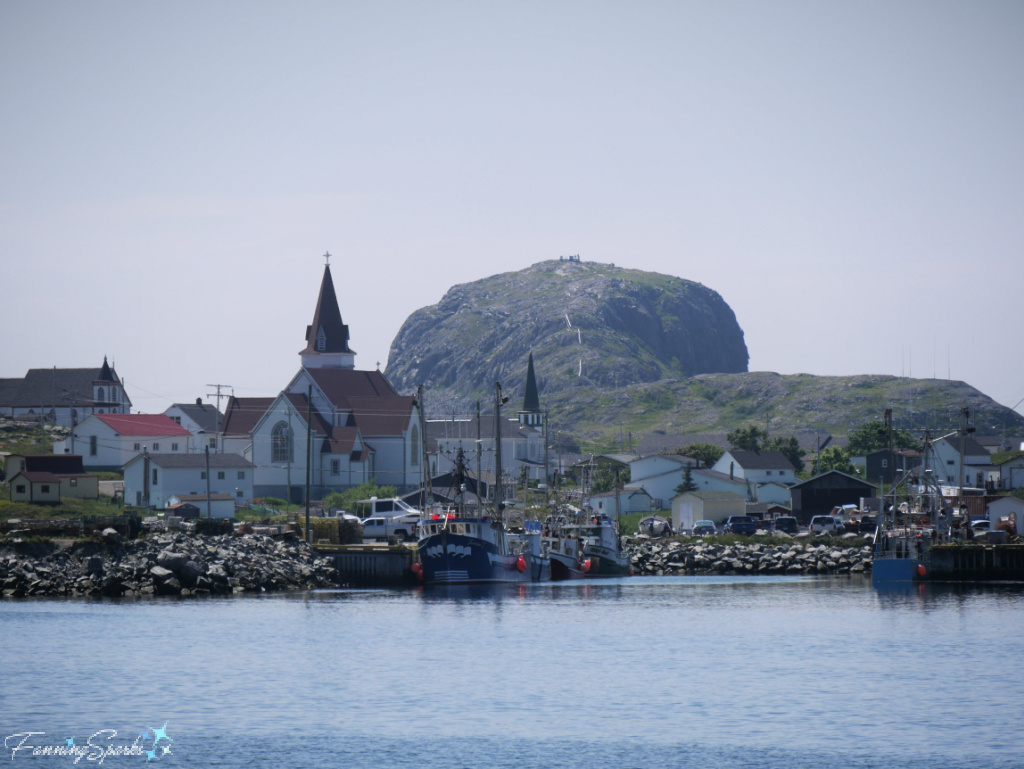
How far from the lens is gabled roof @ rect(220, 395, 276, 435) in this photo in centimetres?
12619

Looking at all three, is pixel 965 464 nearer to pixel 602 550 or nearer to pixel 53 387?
pixel 602 550

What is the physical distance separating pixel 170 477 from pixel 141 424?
23.8 metres

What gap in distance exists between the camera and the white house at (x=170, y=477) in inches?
3920

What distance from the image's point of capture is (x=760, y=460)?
13500cm

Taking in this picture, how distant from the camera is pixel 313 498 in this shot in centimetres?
11988

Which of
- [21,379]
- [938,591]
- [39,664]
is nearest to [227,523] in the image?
[39,664]

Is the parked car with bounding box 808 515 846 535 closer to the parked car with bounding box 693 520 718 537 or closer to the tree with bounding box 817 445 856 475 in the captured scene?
the parked car with bounding box 693 520 718 537

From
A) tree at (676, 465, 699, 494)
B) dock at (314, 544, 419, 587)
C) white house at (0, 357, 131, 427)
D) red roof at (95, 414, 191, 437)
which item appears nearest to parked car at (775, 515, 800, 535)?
tree at (676, 465, 699, 494)

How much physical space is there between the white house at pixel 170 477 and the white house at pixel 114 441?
1533 centimetres

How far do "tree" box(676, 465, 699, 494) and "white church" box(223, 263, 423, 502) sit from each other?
27324 millimetres

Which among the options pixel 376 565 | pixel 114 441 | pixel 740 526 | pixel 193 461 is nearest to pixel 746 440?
pixel 740 526

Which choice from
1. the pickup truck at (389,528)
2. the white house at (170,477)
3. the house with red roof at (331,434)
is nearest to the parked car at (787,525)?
the pickup truck at (389,528)

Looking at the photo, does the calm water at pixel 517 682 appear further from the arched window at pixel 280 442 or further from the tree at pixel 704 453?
the tree at pixel 704 453

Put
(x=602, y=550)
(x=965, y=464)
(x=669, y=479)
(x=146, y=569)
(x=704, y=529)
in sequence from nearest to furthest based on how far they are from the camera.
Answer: (x=146, y=569)
(x=602, y=550)
(x=704, y=529)
(x=669, y=479)
(x=965, y=464)
